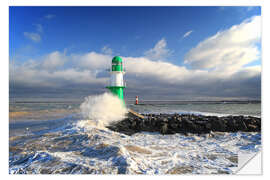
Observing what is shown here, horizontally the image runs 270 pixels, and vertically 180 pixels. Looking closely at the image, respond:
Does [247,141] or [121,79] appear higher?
[121,79]

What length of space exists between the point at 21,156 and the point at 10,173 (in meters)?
0.59

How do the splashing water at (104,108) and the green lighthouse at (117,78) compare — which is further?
the green lighthouse at (117,78)

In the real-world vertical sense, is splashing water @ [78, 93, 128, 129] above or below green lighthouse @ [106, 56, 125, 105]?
below

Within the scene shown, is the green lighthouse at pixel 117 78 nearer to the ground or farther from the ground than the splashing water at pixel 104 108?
farther from the ground

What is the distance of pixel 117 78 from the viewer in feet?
24.9

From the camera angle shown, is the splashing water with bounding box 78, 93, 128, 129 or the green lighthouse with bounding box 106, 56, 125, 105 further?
the green lighthouse with bounding box 106, 56, 125, 105

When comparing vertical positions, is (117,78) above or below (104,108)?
above

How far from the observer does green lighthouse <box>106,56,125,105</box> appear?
7.54 m

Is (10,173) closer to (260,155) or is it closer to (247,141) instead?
(260,155)

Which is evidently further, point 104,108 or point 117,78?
point 117,78

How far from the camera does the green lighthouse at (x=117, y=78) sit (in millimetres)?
7535
